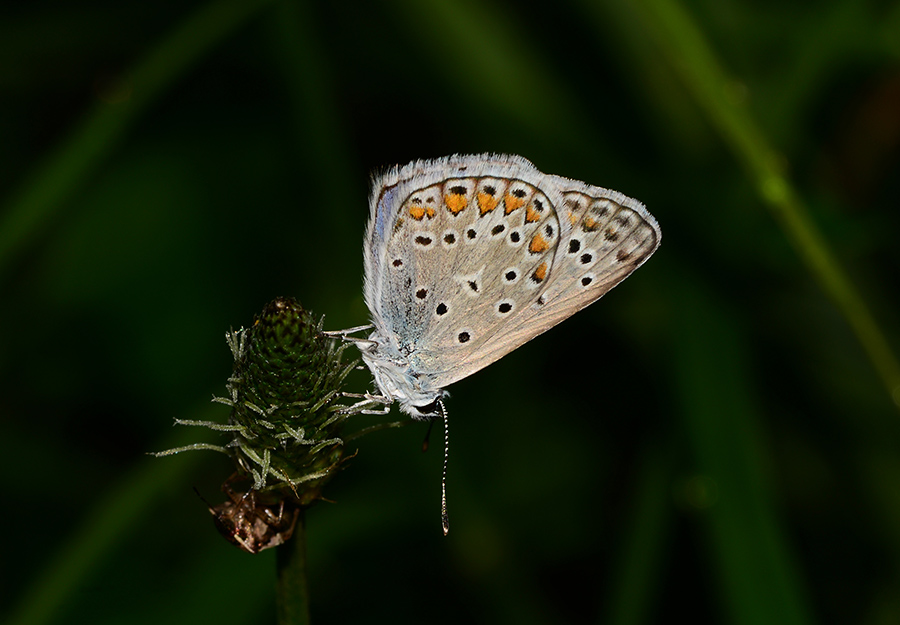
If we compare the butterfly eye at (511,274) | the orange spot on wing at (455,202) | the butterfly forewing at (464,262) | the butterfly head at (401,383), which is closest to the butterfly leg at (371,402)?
the butterfly head at (401,383)

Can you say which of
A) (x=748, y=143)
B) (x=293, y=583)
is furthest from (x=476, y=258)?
(x=293, y=583)

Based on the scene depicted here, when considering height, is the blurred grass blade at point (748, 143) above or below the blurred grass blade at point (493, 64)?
below

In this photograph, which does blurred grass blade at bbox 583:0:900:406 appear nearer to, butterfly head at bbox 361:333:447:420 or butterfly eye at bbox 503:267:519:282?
butterfly eye at bbox 503:267:519:282

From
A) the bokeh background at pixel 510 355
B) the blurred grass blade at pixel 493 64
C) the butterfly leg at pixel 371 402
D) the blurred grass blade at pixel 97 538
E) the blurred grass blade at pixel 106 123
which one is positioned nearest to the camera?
the butterfly leg at pixel 371 402

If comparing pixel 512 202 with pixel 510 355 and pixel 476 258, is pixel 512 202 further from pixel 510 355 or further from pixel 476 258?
pixel 510 355

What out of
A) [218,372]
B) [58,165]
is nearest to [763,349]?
[218,372]

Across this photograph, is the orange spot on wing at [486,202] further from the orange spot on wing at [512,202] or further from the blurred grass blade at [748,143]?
the blurred grass blade at [748,143]

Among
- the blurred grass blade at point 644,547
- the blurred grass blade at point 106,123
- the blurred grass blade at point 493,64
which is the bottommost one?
the blurred grass blade at point 644,547

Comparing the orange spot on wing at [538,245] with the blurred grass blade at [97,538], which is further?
the orange spot on wing at [538,245]

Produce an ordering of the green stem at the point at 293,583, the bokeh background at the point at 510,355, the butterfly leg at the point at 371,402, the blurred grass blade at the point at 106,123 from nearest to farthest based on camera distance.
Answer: the green stem at the point at 293,583, the butterfly leg at the point at 371,402, the blurred grass blade at the point at 106,123, the bokeh background at the point at 510,355
